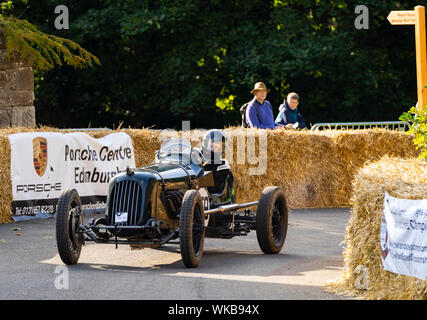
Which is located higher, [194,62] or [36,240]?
[194,62]

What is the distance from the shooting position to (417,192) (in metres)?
6.41

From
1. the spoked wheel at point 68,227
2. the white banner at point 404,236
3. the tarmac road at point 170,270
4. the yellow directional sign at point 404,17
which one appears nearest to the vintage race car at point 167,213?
the spoked wheel at point 68,227

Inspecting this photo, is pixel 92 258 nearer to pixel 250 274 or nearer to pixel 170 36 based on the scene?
pixel 250 274

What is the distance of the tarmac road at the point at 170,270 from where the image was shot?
6859 mm

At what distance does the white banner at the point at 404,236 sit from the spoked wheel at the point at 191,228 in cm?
215

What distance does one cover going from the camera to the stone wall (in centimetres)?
1591

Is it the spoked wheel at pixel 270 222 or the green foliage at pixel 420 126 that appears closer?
the green foliage at pixel 420 126

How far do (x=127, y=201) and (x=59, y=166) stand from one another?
503 cm

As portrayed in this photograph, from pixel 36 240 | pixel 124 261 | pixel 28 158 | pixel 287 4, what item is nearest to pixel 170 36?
pixel 287 4

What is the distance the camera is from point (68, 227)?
818 cm

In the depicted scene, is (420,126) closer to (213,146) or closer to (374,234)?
(374,234)

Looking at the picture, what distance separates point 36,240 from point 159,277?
3378mm

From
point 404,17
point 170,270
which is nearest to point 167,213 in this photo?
point 170,270

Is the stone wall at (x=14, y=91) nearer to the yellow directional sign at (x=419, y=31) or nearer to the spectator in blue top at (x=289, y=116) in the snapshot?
the spectator in blue top at (x=289, y=116)
